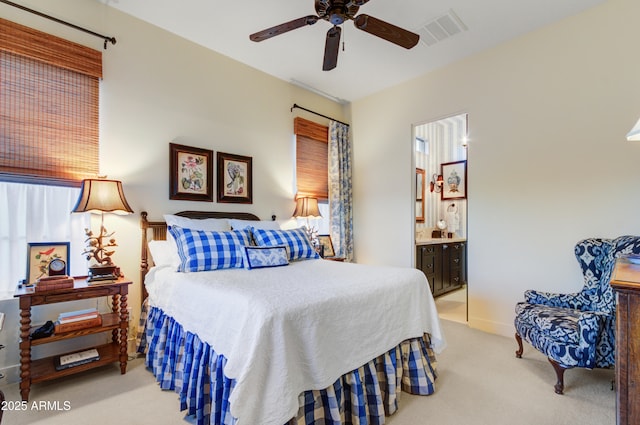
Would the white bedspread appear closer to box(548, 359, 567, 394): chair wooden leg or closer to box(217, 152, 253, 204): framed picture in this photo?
box(548, 359, 567, 394): chair wooden leg

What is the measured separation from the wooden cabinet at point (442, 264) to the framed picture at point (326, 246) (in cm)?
120

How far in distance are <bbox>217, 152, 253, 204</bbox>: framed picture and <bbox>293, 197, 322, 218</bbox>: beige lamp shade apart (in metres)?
0.61

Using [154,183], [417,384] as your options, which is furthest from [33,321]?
[417,384]

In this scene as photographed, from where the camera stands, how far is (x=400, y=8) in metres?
2.69

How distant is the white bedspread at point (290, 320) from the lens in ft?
4.32

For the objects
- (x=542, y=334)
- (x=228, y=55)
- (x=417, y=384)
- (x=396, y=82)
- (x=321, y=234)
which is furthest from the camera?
(x=321, y=234)

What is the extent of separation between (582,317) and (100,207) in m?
3.49

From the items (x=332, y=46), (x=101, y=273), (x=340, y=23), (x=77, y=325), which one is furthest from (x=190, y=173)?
(x=340, y=23)

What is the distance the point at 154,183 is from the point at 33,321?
4.58ft

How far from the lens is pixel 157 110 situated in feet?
9.73

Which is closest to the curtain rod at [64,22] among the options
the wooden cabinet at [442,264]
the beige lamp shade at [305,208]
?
the beige lamp shade at [305,208]

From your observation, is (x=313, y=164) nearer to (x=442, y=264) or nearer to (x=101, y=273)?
(x=442, y=264)

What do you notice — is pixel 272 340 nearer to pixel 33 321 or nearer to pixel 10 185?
pixel 33 321

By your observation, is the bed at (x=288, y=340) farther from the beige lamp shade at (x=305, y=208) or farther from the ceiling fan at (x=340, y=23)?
the ceiling fan at (x=340, y=23)
